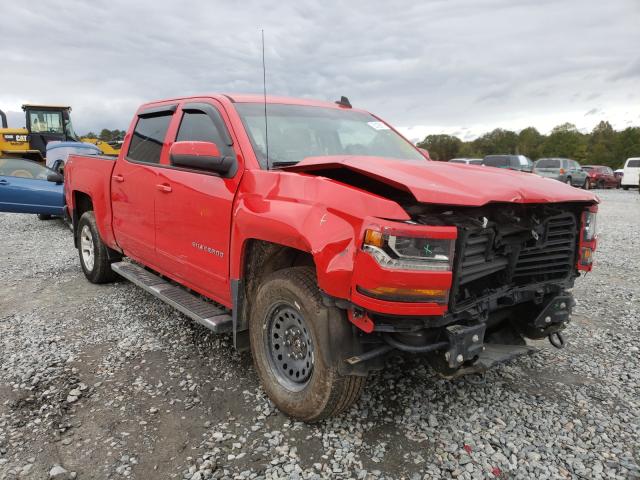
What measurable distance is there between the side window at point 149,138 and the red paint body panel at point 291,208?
112 mm

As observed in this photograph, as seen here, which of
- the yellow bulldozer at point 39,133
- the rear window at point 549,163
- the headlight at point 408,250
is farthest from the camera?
the rear window at point 549,163

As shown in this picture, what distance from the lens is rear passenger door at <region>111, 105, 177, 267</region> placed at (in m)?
4.14

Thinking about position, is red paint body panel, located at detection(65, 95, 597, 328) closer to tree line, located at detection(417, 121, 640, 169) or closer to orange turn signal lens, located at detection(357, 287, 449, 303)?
orange turn signal lens, located at detection(357, 287, 449, 303)

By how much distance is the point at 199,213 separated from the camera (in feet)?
11.2

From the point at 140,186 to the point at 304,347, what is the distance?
238cm

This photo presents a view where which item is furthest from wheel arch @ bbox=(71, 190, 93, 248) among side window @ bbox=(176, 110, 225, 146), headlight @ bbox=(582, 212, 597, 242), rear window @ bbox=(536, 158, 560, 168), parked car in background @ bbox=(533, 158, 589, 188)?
rear window @ bbox=(536, 158, 560, 168)

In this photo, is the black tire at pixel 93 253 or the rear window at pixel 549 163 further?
the rear window at pixel 549 163

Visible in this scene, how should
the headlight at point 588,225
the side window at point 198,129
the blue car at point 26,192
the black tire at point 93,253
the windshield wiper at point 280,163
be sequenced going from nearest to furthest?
the headlight at point 588,225, the windshield wiper at point 280,163, the side window at point 198,129, the black tire at point 93,253, the blue car at point 26,192

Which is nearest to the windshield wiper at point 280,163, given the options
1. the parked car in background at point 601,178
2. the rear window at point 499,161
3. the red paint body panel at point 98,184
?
the red paint body panel at point 98,184

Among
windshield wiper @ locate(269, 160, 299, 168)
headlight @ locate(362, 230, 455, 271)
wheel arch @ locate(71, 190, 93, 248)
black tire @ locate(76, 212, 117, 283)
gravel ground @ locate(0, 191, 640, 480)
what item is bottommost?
gravel ground @ locate(0, 191, 640, 480)

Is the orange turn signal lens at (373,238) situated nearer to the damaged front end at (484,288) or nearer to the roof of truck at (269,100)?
the damaged front end at (484,288)

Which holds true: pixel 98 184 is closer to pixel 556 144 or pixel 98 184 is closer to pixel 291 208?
pixel 291 208

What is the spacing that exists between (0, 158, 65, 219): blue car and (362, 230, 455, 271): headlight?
844 centimetres

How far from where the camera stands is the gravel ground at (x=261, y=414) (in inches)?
98.5
